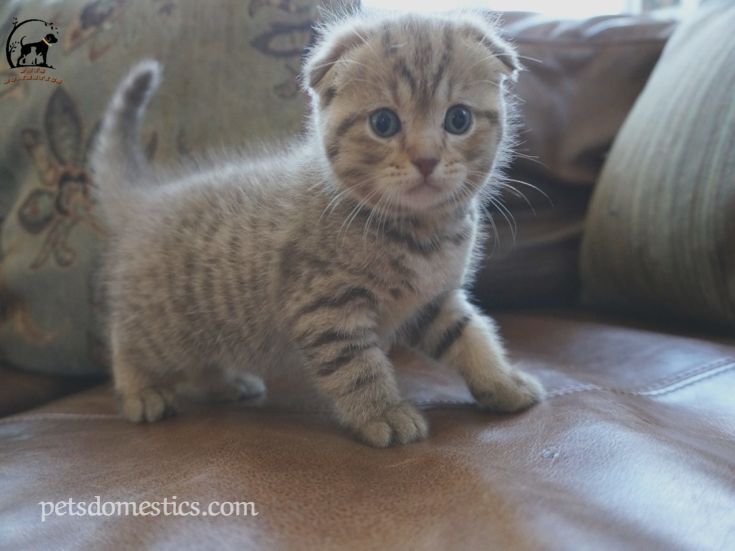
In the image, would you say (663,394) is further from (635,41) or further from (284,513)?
(635,41)

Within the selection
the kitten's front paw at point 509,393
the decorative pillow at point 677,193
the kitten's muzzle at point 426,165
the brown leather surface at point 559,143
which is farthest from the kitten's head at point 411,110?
the brown leather surface at point 559,143

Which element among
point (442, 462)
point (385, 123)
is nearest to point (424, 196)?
point (385, 123)

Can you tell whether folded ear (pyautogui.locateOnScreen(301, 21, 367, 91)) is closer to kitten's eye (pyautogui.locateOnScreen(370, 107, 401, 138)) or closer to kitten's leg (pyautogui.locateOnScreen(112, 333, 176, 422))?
kitten's eye (pyautogui.locateOnScreen(370, 107, 401, 138))

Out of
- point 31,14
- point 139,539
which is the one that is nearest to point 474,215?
point 139,539

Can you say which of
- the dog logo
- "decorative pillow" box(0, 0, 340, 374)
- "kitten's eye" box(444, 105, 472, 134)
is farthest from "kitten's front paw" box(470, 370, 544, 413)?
the dog logo

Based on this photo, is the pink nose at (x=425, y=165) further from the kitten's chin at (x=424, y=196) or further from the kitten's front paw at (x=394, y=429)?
the kitten's front paw at (x=394, y=429)
